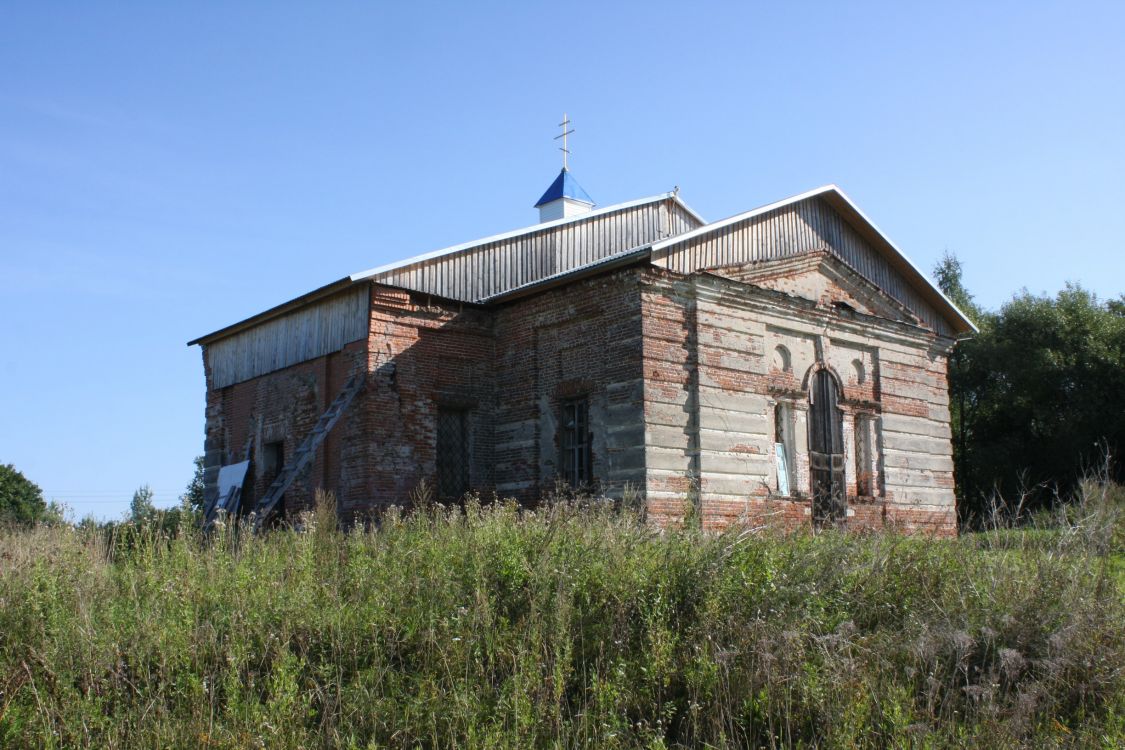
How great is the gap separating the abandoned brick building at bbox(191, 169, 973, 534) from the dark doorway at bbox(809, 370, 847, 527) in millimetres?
39

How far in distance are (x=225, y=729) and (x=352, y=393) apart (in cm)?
1010

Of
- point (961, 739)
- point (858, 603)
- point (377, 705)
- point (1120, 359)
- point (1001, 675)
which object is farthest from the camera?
point (1120, 359)

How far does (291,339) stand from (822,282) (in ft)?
31.6

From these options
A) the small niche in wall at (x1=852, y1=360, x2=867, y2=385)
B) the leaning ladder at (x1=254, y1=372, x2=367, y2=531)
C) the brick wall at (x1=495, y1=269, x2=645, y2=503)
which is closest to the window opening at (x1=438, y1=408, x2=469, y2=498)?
the brick wall at (x1=495, y1=269, x2=645, y2=503)

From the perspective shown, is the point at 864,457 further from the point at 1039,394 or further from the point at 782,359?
the point at 1039,394

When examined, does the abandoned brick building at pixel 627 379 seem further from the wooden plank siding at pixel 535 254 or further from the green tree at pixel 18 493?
the green tree at pixel 18 493

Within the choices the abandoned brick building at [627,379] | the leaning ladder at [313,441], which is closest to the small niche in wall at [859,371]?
the abandoned brick building at [627,379]

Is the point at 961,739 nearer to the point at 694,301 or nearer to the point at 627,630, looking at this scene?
the point at 627,630

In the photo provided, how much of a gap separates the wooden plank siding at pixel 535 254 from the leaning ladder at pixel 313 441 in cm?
181

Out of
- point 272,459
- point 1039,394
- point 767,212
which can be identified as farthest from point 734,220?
point 1039,394

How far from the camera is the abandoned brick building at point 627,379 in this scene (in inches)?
605

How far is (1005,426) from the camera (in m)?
32.7

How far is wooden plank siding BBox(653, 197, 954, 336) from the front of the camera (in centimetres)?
1623

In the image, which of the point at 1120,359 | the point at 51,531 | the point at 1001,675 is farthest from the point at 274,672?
the point at 1120,359
